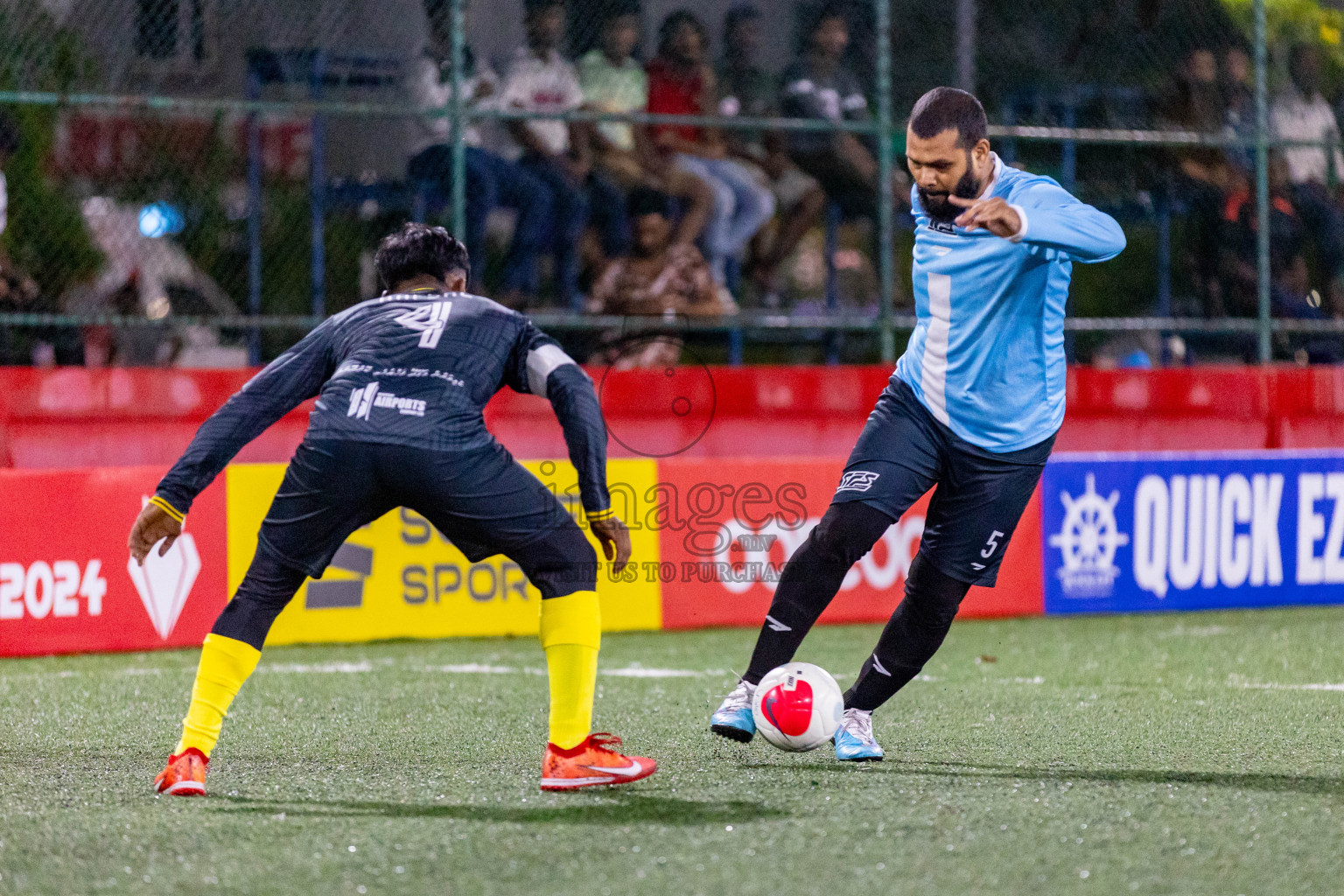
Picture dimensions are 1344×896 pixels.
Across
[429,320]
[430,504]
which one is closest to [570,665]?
[430,504]

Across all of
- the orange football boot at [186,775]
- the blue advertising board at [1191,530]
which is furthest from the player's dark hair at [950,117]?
the blue advertising board at [1191,530]

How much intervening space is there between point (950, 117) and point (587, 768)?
6.62 feet

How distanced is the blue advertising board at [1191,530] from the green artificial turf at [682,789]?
6.70ft

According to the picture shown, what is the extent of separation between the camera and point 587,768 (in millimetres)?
4703

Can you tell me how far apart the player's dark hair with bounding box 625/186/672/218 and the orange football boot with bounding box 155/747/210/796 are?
7.11m

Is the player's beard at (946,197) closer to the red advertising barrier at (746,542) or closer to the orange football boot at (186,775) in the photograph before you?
the orange football boot at (186,775)

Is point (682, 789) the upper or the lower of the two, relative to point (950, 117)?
lower

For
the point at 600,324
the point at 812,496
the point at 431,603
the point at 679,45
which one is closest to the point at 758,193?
the point at 679,45

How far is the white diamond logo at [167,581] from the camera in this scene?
8516 millimetres

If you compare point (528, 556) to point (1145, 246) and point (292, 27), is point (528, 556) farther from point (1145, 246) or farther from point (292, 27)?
point (1145, 246)

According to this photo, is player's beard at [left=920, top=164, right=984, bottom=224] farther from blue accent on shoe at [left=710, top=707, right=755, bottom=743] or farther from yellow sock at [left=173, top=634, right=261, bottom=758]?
yellow sock at [left=173, top=634, right=261, bottom=758]

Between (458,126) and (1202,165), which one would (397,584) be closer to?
(458,126)

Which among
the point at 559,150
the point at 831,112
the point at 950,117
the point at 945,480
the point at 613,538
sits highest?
the point at 831,112

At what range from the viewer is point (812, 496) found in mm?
9688
